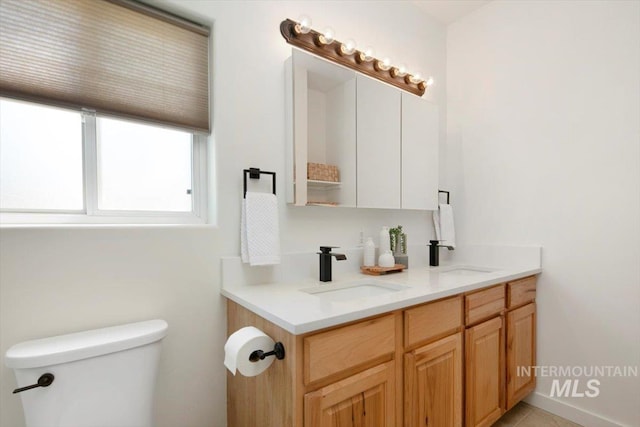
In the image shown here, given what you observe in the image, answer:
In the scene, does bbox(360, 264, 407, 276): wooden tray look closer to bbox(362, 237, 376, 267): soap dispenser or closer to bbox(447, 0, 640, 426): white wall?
bbox(362, 237, 376, 267): soap dispenser

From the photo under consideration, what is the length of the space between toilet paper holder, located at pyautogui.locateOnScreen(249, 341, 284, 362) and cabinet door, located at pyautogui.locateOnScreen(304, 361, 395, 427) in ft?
0.46

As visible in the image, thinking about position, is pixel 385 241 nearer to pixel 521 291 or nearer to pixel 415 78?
pixel 521 291

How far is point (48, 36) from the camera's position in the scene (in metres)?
1.05

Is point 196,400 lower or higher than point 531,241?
lower

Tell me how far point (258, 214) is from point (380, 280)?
697 mm

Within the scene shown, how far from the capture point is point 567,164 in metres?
1.81

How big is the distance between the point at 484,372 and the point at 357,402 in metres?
0.86

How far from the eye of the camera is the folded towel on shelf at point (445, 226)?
222 cm

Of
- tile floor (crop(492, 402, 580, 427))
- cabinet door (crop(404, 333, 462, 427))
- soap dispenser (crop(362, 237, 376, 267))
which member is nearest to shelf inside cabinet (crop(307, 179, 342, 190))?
soap dispenser (crop(362, 237, 376, 267))

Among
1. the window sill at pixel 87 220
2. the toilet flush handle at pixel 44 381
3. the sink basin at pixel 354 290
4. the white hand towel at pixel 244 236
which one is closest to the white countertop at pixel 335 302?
the sink basin at pixel 354 290

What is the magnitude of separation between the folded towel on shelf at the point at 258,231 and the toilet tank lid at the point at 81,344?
43 centimetres

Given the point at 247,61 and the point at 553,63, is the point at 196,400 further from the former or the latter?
the point at 553,63

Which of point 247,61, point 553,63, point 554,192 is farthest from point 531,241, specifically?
point 247,61

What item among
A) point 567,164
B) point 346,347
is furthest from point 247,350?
point 567,164
